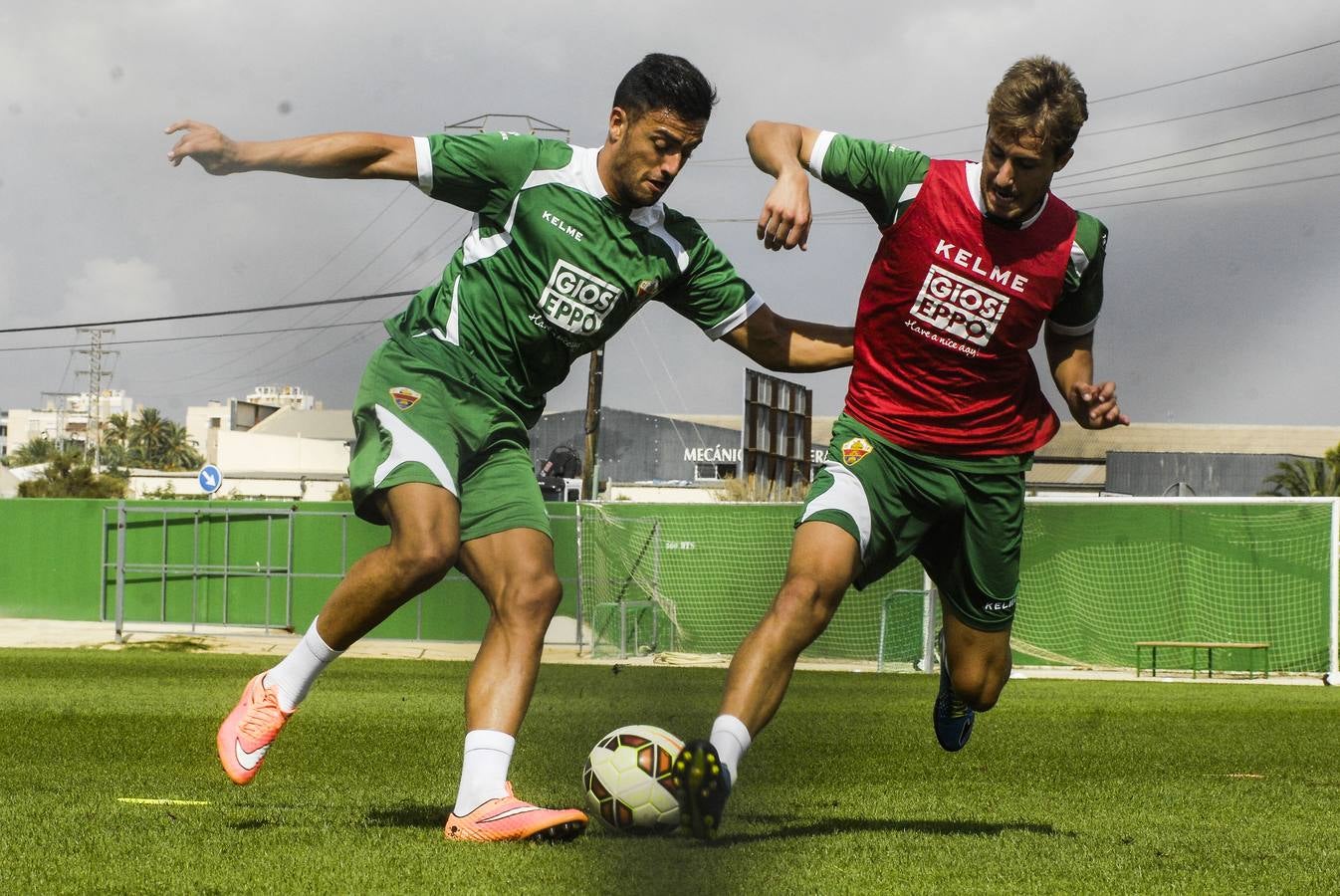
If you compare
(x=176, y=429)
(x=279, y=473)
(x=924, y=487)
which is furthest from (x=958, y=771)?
(x=176, y=429)

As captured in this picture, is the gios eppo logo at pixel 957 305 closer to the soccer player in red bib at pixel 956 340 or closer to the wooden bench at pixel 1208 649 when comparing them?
the soccer player in red bib at pixel 956 340

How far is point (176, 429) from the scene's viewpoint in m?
125

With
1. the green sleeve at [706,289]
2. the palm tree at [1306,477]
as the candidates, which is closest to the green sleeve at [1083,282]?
the green sleeve at [706,289]

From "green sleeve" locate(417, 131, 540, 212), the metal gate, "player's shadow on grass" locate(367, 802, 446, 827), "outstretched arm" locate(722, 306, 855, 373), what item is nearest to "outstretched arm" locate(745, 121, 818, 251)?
"outstretched arm" locate(722, 306, 855, 373)

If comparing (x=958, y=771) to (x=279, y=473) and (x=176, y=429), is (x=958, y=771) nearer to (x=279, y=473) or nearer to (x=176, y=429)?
(x=279, y=473)

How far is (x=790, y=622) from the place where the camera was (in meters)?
4.42

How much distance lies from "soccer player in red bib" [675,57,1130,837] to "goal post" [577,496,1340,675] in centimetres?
1611

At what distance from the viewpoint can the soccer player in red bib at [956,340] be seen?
477 centimetres

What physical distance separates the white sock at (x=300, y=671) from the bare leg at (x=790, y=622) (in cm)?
143

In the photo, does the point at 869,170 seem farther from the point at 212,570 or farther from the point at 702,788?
the point at 212,570

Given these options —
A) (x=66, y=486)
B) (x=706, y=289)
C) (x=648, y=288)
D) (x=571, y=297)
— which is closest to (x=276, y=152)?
(x=571, y=297)

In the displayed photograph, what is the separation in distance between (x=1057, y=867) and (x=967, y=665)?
1514mm

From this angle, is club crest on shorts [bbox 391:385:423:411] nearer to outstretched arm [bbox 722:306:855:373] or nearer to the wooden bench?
outstretched arm [bbox 722:306:855:373]

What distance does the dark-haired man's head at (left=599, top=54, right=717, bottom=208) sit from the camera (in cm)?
467
